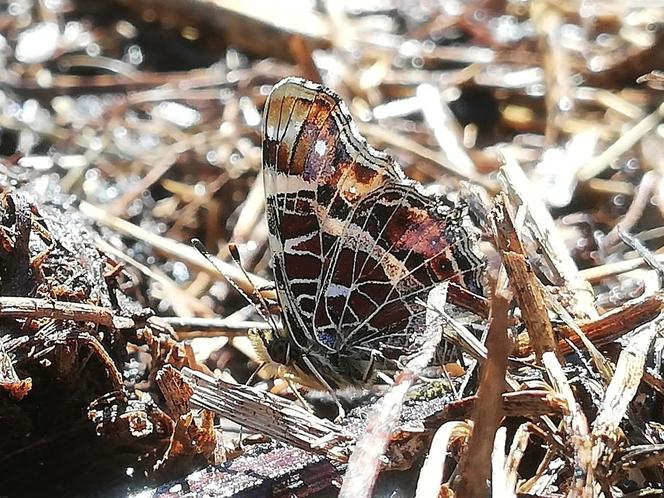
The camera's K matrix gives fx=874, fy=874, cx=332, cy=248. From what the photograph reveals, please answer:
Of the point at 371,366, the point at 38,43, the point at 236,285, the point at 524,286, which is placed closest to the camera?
the point at 524,286

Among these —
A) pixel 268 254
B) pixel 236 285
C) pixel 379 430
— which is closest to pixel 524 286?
pixel 379 430

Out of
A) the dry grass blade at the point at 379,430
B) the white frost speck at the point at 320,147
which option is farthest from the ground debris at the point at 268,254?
the white frost speck at the point at 320,147

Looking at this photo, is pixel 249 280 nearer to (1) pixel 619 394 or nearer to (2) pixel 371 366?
(2) pixel 371 366

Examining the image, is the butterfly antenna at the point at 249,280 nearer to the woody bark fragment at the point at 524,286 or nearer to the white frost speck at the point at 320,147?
the white frost speck at the point at 320,147

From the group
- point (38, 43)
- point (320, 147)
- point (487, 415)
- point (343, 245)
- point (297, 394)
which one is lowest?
point (297, 394)

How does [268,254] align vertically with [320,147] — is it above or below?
below

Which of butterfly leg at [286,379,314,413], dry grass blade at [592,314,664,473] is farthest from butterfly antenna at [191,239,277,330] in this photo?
dry grass blade at [592,314,664,473]

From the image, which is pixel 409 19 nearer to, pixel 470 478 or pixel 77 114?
pixel 77 114
